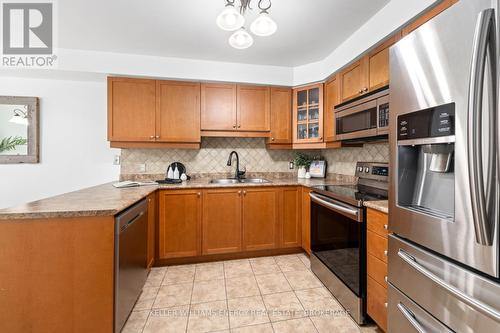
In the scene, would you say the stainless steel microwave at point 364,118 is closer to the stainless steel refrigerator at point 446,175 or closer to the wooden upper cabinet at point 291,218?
the stainless steel refrigerator at point 446,175

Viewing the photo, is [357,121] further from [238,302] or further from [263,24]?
[238,302]

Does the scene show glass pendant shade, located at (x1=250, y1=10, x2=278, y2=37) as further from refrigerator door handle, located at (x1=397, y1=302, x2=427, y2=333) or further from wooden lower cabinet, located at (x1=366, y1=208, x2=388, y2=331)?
refrigerator door handle, located at (x1=397, y1=302, x2=427, y2=333)

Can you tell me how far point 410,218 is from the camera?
3.71 ft

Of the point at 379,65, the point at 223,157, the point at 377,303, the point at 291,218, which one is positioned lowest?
the point at 377,303

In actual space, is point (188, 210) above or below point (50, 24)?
below

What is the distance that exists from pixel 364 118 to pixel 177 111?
2111mm

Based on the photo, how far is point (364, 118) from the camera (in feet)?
6.98

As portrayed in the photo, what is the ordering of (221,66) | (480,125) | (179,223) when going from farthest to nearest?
(221,66) < (179,223) < (480,125)

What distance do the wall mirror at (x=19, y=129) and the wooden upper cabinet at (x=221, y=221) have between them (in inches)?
91.4

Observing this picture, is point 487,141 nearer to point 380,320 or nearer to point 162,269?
point 380,320

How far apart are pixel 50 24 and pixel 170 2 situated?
1237 mm

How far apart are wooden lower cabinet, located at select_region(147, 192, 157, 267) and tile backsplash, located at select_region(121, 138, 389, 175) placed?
2.70ft

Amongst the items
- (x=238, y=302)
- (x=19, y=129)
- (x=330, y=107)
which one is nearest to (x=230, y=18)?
(x=330, y=107)

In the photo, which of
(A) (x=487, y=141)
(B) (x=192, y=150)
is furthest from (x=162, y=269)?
(A) (x=487, y=141)
